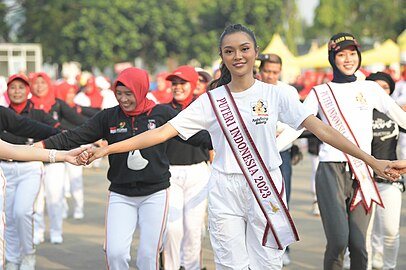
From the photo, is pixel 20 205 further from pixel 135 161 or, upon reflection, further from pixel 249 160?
pixel 249 160

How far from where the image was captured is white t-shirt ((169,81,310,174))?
5.57 metres

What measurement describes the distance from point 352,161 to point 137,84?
1.93 m

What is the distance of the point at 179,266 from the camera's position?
871 cm

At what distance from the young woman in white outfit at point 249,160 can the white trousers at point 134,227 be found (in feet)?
4.55

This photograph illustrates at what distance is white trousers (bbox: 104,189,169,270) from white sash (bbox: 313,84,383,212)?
1.54m

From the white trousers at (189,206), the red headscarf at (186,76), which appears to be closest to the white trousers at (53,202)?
the white trousers at (189,206)

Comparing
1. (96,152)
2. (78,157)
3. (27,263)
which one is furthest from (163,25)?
(96,152)

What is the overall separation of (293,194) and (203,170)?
23.2ft

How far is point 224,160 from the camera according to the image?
565 cm

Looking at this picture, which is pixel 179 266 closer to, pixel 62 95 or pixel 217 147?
pixel 217 147

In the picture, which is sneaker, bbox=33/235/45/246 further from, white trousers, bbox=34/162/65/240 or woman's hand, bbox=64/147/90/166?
woman's hand, bbox=64/147/90/166

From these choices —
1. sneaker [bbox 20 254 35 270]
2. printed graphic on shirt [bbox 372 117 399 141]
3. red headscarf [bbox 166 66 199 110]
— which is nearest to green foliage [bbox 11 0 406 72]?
sneaker [bbox 20 254 35 270]

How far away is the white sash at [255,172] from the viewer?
18.2 feet

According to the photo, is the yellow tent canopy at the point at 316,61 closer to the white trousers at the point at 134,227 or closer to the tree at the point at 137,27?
the tree at the point at 137,27
